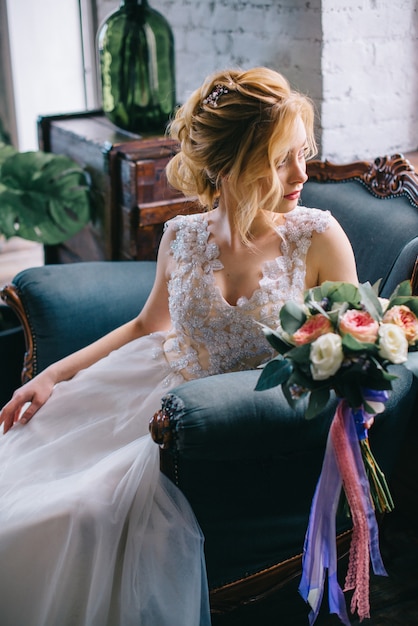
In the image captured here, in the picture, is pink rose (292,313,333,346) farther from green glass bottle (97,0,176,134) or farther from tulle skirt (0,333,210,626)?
green glass bottle (97,0,176,134)

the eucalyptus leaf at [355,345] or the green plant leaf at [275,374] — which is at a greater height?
the eucalyptus leaf at [355,345]

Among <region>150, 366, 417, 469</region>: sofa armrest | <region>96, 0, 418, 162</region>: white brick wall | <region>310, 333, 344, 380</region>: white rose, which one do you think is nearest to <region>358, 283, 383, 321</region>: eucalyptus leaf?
<region>310, 333, 344, 380</region>: white rose

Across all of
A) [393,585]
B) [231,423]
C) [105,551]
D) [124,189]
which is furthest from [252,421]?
[124,189]

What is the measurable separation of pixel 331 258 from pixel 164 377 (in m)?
0.52

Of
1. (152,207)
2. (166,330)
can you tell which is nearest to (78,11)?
(152,207)

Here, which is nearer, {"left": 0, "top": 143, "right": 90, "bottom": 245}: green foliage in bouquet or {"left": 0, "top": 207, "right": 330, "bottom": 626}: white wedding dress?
{"left": 0, "top": 207, "right": 330, "bottom": 626}: white wedding dress

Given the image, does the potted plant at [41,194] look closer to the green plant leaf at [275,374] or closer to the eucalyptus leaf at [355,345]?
the green plant leaf at [275,374]

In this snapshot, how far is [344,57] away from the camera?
8.50 feet

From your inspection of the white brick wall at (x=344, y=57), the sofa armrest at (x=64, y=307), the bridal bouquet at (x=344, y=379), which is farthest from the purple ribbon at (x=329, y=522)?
the white brick wall at (x=344, y=57)

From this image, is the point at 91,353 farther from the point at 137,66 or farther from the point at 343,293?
the point at 137,66

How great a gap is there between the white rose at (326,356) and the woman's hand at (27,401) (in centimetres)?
85

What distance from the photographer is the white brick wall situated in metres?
2.56

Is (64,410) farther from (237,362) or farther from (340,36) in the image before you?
(340,36)

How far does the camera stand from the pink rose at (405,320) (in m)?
1.46
